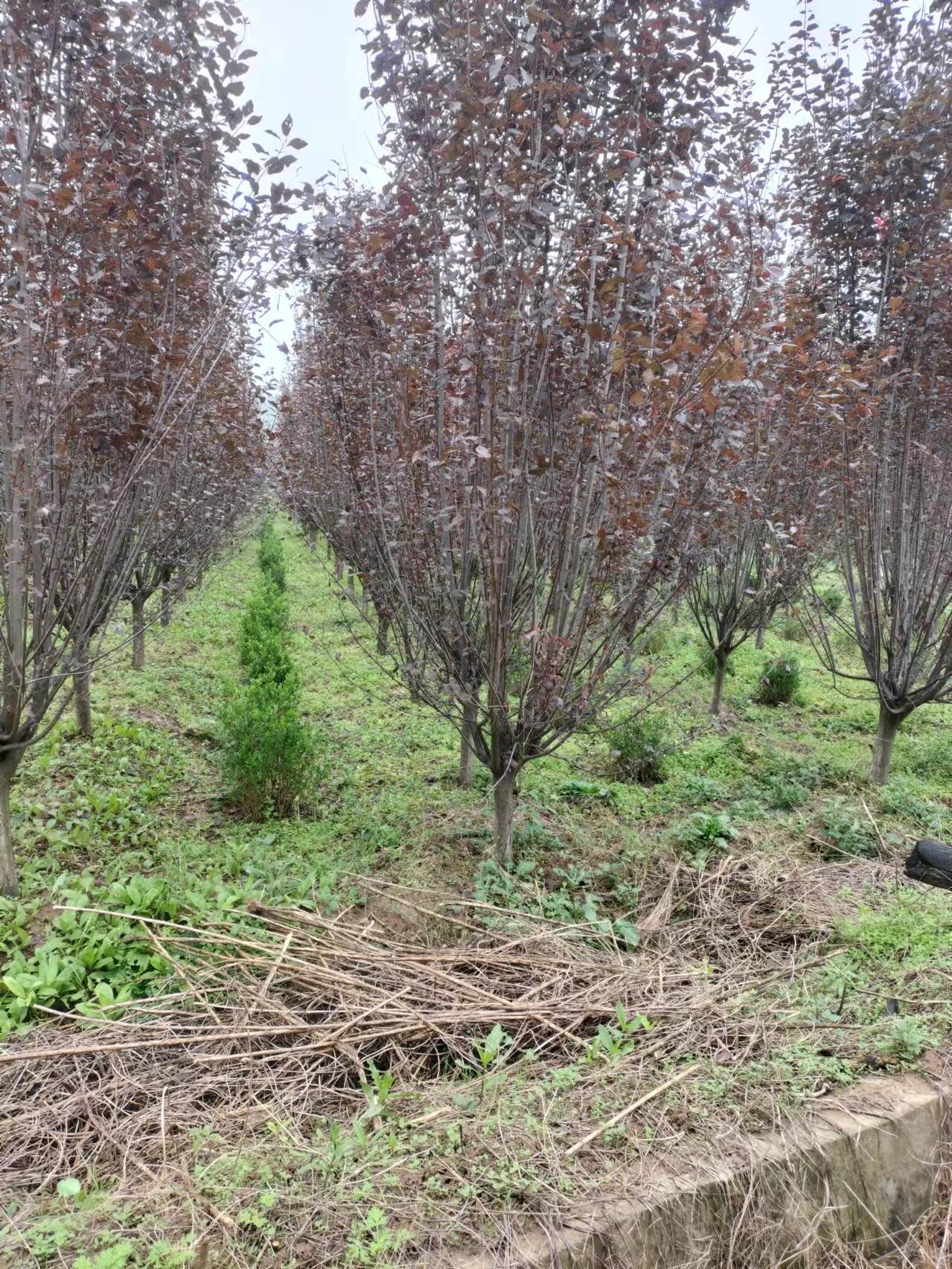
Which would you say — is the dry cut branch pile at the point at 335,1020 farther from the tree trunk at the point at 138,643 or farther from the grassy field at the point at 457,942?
the tree trunk at the point at 138,643

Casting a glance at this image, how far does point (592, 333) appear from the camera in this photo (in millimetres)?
2701

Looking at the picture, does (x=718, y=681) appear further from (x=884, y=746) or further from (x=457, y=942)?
(x=457, y=942)

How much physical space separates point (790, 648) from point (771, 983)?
8559mm

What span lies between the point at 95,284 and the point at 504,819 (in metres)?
3.04

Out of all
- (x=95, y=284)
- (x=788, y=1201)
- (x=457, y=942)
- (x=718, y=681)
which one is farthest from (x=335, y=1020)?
(x=718, y=681)

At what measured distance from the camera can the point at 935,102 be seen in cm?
417

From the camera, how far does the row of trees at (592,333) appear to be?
2861 millimetres

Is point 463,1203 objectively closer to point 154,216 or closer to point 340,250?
point 154,216

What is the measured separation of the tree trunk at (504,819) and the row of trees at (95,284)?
2070 mm

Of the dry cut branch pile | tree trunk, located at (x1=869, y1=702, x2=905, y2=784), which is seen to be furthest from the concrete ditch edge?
tree trunk, located at (x1=869, y1=702, x2=905, y2=784)

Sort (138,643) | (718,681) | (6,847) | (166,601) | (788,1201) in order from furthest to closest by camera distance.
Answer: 1. (138,643)
2. (718,681)
3. (166,601)
4. (6,847)
5. (788,1201)

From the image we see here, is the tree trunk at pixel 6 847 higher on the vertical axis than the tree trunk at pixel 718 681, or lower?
lower

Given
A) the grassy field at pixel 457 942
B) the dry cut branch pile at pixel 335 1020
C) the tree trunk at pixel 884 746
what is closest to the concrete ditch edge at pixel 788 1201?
the grassy field at pixel 457 942

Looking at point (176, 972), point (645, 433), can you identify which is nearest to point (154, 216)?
point (645, 433)
